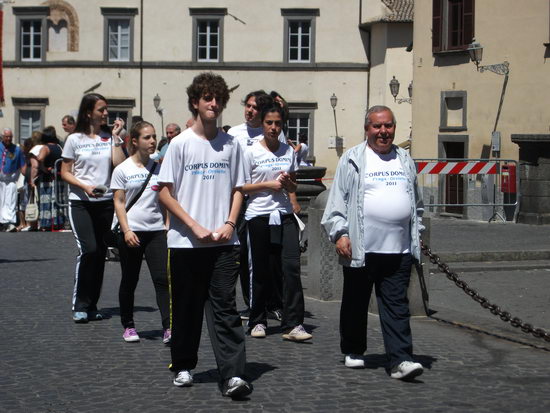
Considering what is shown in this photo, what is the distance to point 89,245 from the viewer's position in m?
10.1

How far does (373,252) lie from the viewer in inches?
308

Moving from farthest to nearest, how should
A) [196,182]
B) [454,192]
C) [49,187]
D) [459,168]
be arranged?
[454,192] → [459,168] → [49,187] → [196,182]

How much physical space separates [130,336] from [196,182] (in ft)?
7.06

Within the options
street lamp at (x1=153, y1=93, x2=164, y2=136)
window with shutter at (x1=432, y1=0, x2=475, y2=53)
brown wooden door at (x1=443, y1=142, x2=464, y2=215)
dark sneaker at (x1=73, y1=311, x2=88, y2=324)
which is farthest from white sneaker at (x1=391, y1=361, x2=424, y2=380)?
street lamp at (x1=153, y1=93, x2=164, y2=136)

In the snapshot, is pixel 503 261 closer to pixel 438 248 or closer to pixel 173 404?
pixel 438 248

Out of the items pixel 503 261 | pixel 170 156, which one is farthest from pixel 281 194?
pixel 503 261

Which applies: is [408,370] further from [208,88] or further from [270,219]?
[270,219]

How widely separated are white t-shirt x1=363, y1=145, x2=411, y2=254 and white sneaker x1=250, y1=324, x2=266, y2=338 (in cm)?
176

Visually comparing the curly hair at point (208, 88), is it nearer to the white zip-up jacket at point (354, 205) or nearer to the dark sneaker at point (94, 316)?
the white zip-up jacket at point (354, 205)

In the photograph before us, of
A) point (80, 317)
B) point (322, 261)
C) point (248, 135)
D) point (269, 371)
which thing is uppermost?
point (248, 135)

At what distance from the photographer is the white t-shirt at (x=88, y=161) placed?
10156 millimetres

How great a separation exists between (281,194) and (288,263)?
528mm

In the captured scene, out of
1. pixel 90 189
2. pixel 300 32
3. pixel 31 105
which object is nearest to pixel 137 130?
pixel 90 189

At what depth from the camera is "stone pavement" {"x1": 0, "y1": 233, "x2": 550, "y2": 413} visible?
6785mm
